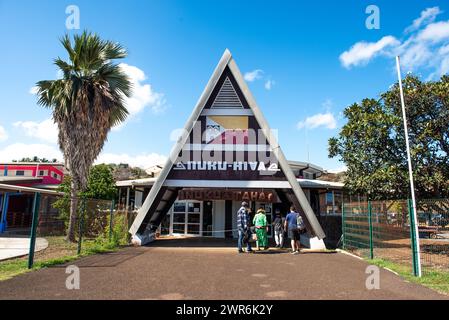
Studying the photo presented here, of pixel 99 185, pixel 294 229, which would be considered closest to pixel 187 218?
pixel 99 185

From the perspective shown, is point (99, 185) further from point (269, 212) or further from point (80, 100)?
point (269, 212)

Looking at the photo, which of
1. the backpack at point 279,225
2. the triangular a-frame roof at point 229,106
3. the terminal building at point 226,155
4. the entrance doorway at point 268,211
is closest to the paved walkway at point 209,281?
the triangular a-frame roof at point 229,106

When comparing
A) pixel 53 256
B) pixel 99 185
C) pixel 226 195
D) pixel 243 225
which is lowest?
pixel 53 256

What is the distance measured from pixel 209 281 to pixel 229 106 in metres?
8.78

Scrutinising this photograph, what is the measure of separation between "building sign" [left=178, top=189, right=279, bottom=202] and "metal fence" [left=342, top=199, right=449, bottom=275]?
498cm

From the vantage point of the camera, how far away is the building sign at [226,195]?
1653cm

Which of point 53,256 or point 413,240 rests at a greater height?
point 413,240

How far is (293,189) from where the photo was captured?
1255cm

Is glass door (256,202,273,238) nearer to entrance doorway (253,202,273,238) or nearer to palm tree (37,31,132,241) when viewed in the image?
entrance doorway (253,202,273,238)

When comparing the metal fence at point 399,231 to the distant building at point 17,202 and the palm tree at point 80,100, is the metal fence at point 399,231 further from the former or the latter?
the distant building at point 17,202

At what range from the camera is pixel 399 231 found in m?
8.59
